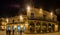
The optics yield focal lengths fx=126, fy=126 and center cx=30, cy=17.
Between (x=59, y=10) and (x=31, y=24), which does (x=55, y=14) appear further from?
(x=31, y=24)

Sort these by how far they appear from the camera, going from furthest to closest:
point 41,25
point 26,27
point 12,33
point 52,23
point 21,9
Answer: point 21,9 < point 52,23 < point 41,25 < point 26,27 < point 12,33

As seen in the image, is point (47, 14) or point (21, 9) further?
point (21, 9)

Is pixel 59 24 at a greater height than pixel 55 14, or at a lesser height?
lesser

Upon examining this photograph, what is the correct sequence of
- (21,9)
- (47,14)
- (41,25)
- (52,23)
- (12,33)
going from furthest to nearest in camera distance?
(21,9) < (47,14) < (52,23) < (41,25) < (12,33)

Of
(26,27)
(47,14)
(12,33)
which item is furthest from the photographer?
(47,14)

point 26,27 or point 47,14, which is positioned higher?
point 47,14

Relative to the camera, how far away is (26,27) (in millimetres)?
18531

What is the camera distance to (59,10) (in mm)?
26266

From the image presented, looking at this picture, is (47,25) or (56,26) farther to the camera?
(56,26)

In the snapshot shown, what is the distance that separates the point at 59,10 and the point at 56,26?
4.78 meters

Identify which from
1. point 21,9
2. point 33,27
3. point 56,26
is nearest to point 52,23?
point 56,26

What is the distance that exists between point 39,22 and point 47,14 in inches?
188

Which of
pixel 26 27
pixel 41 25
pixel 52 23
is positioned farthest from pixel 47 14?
pixel 26 27

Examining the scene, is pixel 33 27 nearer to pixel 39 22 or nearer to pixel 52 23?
pixel 39 22
